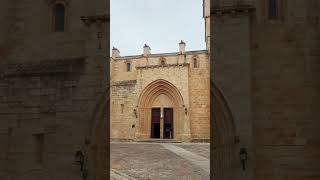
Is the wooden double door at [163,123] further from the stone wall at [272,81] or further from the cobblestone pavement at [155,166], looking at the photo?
the stone wall at [272,81]

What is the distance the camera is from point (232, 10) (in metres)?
8.94

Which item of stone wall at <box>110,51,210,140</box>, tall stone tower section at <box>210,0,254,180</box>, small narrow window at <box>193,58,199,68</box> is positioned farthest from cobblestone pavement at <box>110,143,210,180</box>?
small narrow window at <box>193,58,199,68</box>

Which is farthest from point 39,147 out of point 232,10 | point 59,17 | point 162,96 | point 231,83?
point 162,96

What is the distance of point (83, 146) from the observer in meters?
9.26

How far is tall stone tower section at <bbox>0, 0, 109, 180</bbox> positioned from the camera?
9.39 metres

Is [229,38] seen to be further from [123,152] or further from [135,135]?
[135,135]

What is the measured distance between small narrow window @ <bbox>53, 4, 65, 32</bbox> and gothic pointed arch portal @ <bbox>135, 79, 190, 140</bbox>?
19.8 metres

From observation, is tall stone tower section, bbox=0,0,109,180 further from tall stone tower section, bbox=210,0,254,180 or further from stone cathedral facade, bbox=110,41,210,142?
stone cathedral facade, bbox=110,41,210,142

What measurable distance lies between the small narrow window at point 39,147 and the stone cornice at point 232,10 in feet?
15.5

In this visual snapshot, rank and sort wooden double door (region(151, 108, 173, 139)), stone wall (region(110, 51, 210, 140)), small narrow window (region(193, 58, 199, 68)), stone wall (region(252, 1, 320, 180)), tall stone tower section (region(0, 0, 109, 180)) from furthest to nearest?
wooden double door (region(151, 108, 173, 139)) < small narrow window (region(193, 58, 199, 68)) < stone wall (region(110, 51, 210, 140)) < tall stone tower section (region(0, 0, 109, 180)) < stone wall (region(252, 1, 320, 180))

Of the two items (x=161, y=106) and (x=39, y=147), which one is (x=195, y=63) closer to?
(x=161, y=106)

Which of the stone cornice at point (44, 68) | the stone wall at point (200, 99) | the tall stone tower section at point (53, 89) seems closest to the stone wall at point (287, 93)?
the tall stone tower section at point (53, 89)

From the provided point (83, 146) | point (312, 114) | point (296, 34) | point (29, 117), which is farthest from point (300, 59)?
point (29, 117)

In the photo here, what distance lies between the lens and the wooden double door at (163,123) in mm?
31031
